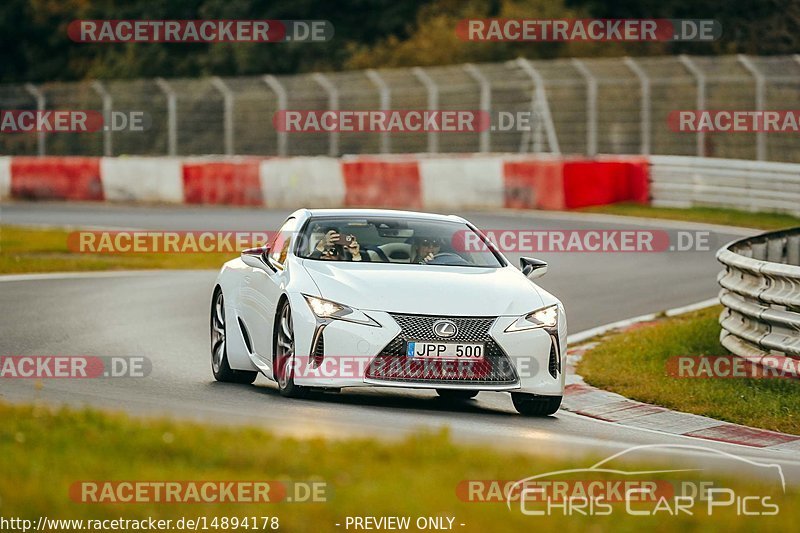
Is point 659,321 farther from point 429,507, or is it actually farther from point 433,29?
point 433,29

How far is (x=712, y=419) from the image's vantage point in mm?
11828

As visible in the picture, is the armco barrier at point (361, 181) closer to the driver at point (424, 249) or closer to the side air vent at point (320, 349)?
the driver at point (424, 249)

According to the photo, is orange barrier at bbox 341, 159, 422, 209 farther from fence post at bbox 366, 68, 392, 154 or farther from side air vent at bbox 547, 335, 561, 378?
side air vent at bbox 547, 335, 561, 378

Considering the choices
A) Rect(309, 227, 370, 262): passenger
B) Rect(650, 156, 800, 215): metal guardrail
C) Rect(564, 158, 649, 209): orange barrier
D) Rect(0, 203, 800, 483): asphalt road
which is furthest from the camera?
Rect(564, 158, 649, 209): orange barrier

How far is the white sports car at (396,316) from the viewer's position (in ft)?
35.5

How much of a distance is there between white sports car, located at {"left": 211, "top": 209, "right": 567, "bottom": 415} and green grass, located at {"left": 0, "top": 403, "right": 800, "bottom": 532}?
2.50 m

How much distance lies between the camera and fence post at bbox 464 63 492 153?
113 ft

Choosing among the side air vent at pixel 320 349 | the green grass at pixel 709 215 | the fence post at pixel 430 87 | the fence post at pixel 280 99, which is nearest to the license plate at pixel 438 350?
the side air vent at pixel 320 349

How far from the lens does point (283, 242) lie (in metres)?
12.4

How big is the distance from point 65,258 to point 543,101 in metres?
12.7

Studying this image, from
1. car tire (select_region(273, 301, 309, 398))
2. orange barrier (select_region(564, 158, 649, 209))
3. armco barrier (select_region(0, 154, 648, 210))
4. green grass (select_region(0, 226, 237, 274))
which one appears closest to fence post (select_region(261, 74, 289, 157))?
armco barrier (select_region(0, 154, 648, 210))

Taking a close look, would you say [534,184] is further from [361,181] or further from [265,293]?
[265,293]

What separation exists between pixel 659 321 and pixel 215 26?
44343mm

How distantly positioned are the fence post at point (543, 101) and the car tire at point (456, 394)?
20.8m
